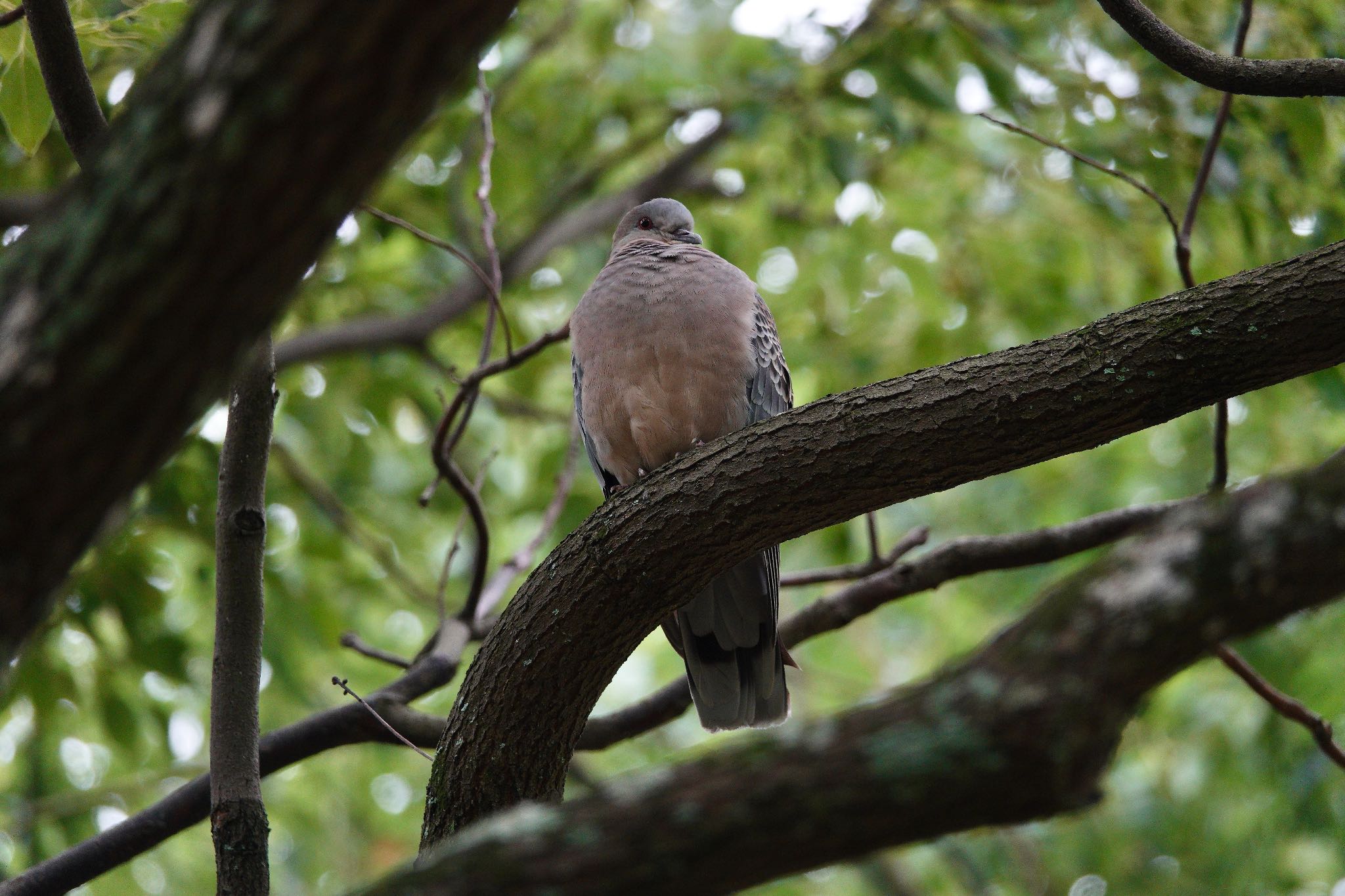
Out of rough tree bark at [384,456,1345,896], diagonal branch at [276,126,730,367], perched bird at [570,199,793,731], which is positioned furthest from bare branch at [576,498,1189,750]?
diagonal branch at [276,126,730,367]

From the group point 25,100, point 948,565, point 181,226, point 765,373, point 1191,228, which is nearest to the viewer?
point 181,226

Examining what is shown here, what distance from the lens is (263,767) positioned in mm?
3676

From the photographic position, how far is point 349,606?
6820 millimetres

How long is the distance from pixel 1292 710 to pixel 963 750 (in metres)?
2.66

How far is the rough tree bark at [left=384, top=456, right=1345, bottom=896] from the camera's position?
151cm

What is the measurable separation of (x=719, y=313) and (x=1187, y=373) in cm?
220

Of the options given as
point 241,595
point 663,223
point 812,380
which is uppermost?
point 241,595

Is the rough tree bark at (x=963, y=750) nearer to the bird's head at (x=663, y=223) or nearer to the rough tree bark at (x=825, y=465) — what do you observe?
the rough tree bark at (x=825, y=465)

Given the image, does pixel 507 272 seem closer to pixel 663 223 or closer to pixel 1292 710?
pixel 663 223

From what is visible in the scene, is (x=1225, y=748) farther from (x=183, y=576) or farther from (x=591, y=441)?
(x=183, y=576)

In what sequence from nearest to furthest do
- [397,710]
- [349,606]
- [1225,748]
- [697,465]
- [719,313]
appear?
[697,465] → [397,710] → [719,313] → [1225,748] → [349,606]

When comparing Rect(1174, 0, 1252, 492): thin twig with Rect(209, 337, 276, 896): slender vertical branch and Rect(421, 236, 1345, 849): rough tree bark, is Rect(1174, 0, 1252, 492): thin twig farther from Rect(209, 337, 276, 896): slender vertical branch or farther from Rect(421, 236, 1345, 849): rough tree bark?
Rect(209, 337, 276, 896): slender vertical branch

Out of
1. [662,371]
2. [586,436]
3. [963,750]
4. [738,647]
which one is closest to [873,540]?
[738,647]

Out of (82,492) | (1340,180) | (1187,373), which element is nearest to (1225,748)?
(1340,180)
